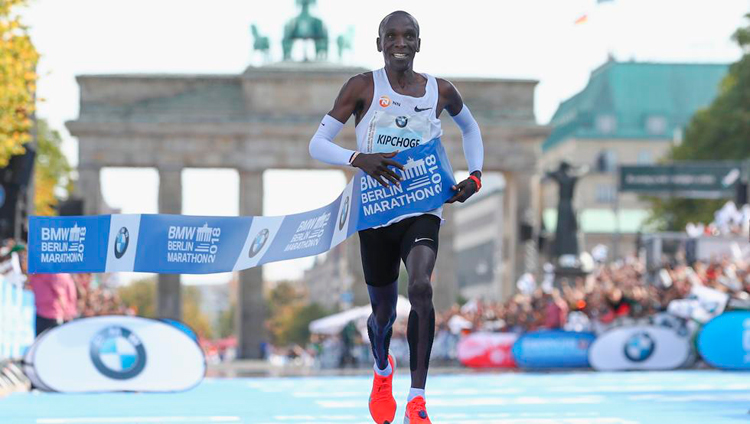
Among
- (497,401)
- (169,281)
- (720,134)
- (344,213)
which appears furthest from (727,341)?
(720,134)

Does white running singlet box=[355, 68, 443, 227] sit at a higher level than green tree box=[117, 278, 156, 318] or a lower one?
higher

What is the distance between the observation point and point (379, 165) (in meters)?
8.66

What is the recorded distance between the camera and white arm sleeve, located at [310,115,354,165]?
29.2ft

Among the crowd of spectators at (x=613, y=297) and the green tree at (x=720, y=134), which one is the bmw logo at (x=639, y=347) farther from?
the green tree at (x=720, y=134)

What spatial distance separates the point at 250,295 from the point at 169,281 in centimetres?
384

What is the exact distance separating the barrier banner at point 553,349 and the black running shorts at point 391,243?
17972 millimetres

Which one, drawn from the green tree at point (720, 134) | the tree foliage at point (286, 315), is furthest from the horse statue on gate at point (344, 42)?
the tree foliage at point (286, 315)

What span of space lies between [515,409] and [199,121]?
54.5m

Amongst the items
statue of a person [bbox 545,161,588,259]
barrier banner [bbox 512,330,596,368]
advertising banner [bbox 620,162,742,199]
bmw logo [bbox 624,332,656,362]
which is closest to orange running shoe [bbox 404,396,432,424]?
bmw logo [bbox 624,332,656,362]

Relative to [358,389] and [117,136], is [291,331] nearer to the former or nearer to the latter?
[117,136]

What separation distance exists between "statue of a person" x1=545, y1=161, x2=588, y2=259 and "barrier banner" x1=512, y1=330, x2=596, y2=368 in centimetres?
802

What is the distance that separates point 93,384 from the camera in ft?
51.9

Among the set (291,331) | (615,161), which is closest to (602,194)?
(615,161)

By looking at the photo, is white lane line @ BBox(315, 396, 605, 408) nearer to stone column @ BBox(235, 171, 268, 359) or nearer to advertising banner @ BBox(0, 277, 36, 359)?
advertising banner @ BBox(0, 277, 36, 359)
